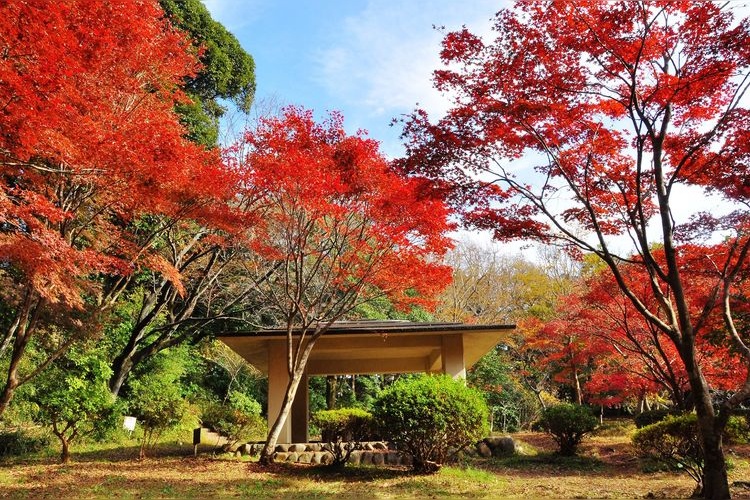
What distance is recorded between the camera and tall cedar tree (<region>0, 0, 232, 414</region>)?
19.0 feet

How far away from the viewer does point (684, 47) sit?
223 inches

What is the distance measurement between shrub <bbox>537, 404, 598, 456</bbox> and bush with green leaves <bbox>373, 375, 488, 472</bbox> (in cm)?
477

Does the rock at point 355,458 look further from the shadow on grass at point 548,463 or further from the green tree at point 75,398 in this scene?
the green tree at point 75,398

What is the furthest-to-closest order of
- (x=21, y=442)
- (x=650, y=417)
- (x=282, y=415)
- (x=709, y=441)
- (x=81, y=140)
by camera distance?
1. (x=650, y=417)
2. (x=21, y=442)
3. (x=282, y=415)
4. (x=81, y=140)
5. (x=709, y=441)

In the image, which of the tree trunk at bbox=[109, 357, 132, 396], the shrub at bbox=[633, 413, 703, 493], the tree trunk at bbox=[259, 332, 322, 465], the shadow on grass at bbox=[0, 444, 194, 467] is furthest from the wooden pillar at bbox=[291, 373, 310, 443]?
the shrub at bbox=[633, 413, 703, 493]

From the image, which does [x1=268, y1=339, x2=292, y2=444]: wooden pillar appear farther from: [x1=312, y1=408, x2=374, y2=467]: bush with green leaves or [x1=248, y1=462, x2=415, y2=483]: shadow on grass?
[x1=248, y1=462, x2=415, y2=483]: shadow on grass

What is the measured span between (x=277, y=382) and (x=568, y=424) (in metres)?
6.30

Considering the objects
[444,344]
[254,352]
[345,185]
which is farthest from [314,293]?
[345,185]

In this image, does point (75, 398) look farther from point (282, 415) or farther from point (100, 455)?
point (282, 415)

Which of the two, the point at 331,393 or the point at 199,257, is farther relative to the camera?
the point at 331,393

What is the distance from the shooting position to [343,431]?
9102mm

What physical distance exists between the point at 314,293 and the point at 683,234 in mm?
9071

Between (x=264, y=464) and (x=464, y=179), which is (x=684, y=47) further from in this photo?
(x=264, y=464)

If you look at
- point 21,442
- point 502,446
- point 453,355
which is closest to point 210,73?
point 21,442
